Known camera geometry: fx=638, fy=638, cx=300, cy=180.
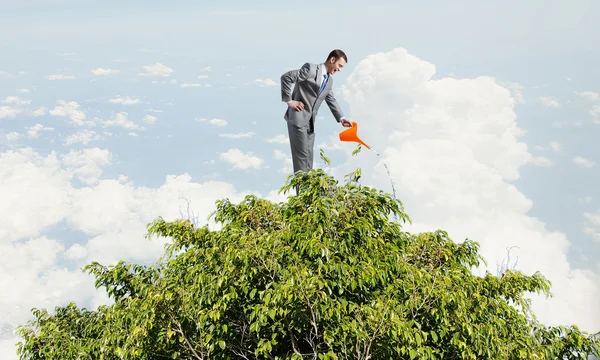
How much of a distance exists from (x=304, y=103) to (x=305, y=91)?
254 mm

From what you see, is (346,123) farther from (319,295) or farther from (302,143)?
(319,295)

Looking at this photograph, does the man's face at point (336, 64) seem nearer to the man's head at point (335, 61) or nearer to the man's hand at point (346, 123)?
the man's head at point (335, 61)

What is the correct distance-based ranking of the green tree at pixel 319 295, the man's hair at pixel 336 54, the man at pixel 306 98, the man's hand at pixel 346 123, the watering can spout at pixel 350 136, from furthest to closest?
the man's hand at pixel 346 123, the man at pixel 306 98, the man's hair at pixel 336 54, the watering can spout at pixel 350 136, the green tree at pixel 319 295

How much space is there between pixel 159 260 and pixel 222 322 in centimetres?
259

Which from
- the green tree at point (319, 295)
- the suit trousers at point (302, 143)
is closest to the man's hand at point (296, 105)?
the suit trousers at point (302, 143)

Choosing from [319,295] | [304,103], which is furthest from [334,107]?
[319,295]

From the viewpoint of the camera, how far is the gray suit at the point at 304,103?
12188 millimetres

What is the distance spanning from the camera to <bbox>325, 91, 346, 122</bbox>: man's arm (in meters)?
12.9

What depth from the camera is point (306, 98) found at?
1234 centimetres

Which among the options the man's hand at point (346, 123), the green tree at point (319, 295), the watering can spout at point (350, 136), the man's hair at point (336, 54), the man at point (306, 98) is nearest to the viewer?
the green tree at point (319, 295)

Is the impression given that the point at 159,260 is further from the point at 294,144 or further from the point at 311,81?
the point at 311,81

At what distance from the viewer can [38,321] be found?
1338 cm

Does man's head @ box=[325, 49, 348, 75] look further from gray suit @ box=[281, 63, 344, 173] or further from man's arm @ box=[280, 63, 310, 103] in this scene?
man's arm @ box=[280, 63, 310, 103]

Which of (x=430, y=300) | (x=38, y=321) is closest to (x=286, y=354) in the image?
(x=430, y=300)
